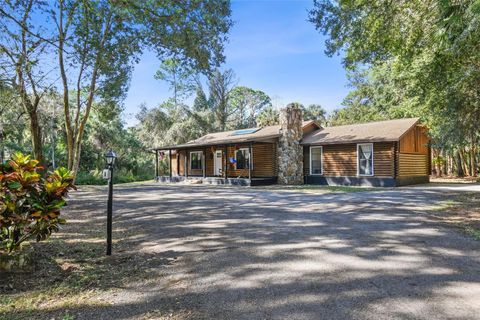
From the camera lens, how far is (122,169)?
96.9ft

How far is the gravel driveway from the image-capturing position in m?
2.78

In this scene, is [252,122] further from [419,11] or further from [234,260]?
[234,260]

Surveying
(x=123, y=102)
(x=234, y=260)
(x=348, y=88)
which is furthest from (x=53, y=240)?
(x=348, y=88)

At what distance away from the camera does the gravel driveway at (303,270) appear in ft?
9.12

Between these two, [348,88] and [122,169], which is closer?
[122,169]

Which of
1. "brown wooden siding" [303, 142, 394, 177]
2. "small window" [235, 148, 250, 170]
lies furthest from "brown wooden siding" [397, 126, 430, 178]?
"small window" [235, 148, 250, 170]

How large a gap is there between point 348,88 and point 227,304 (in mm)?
35750

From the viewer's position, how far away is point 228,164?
22.4 meters

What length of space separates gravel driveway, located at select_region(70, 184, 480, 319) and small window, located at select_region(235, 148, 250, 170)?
1428 cm

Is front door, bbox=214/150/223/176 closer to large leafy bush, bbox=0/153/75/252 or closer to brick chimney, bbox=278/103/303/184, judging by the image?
brick chimney, bbox=278/103/303/184

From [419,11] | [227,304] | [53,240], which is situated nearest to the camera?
[227,304]

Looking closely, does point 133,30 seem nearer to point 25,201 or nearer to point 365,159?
point 25,201

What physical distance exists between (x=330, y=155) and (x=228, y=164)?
7.26m

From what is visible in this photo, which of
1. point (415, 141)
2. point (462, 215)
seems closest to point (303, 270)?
point (462, 215)
